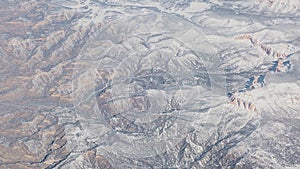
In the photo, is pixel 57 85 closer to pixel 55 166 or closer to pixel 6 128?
pixel 6 128

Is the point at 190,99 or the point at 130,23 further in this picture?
the point at 130,23

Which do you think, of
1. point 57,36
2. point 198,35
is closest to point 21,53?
point 57,36

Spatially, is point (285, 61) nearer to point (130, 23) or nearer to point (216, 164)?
point (216, 164)

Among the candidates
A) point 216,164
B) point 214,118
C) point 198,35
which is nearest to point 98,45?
point 198,35

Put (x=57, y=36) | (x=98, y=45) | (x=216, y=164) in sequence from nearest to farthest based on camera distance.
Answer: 1. (x=216, y=164)
2. (x=98, y=45)
3. (x=57, y=36)

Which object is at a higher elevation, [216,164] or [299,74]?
[299,74]

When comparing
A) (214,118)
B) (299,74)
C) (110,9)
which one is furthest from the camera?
(110,9)
